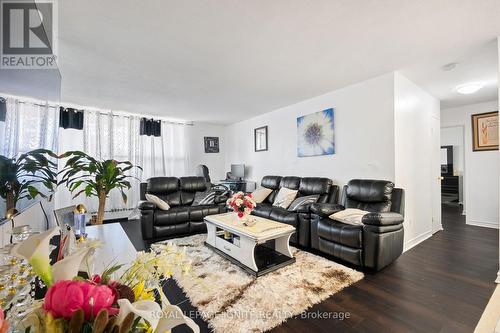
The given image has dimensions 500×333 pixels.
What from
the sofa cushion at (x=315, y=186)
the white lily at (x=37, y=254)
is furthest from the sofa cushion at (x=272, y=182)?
the white lily at (x=37, y=254)

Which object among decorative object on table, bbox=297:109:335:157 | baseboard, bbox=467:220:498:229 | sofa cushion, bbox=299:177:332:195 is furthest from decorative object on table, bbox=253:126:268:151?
baseboard, bbox=467:220:498:229

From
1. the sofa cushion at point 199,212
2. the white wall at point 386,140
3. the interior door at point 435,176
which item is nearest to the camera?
the white wall at point 386,140

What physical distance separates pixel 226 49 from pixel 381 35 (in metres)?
1.60

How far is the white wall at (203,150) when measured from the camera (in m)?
6.21

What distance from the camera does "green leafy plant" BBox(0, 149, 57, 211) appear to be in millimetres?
1070

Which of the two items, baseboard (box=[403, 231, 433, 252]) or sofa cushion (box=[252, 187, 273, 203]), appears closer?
baseboard (box=[403, 231, 433, 252])

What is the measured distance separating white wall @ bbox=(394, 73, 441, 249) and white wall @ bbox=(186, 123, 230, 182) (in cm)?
480

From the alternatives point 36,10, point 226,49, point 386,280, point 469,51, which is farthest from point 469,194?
point 36,10

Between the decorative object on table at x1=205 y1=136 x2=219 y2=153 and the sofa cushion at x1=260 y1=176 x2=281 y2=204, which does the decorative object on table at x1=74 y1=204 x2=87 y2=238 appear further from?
the decorative object on table at x1=205 y1=136 x2=219 y2=153

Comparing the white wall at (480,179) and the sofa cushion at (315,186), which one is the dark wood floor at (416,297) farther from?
the white wall at (480,179)

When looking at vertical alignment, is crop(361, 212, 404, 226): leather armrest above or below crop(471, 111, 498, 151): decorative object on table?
below

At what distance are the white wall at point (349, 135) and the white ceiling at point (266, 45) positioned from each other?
266 millimetres

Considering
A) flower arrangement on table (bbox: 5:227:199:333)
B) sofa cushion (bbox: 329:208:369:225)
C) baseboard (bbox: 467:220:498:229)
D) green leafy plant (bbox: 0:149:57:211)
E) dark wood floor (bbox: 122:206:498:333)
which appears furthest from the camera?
baseboard (bbox: 467:220:498:229)

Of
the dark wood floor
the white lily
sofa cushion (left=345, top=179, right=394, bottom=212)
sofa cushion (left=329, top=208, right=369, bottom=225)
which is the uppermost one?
the white lily
